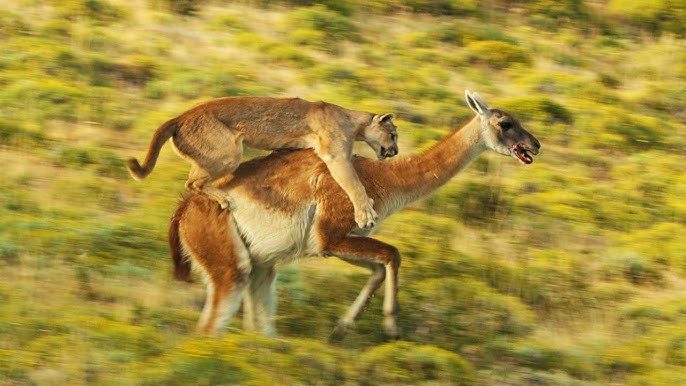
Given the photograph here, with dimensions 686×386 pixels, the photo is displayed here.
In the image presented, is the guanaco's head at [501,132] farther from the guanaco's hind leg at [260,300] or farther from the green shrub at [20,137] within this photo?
the green shrub at [20,137]

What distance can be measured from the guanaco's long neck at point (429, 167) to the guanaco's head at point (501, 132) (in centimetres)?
8

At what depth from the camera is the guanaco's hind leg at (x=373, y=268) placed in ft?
37.5

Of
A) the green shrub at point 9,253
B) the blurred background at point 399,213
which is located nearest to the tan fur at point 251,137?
the blurred background at point 399,213

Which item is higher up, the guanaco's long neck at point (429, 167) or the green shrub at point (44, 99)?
the guanaco's long neck at point (429, 167)

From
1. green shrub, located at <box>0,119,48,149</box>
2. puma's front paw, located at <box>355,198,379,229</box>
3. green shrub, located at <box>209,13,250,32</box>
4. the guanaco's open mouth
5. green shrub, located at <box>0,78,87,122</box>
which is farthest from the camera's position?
green shrub, located at <box>209,13,250,32</box>

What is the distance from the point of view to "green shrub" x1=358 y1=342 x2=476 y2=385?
36.6ft

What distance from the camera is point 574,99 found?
20438 millimetres

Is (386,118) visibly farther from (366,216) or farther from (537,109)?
(537,109)

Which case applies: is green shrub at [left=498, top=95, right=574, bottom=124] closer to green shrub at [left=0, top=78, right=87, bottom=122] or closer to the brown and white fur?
green shrub at [left=0, top=78, right=87, bottom=122]

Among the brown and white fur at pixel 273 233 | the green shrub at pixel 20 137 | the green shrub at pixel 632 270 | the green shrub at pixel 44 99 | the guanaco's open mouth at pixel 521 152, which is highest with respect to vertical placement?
the guanaco's open mouth at pixel 521 152

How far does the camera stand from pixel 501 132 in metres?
12.5

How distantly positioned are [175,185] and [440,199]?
293cm

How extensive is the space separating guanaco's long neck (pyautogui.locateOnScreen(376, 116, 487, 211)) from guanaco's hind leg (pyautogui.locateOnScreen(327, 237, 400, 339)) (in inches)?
23.5

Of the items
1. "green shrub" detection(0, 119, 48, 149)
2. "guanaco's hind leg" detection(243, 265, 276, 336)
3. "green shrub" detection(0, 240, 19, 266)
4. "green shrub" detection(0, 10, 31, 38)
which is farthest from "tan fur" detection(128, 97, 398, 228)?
"green shrub" detection(0, 10, 31, 38)
